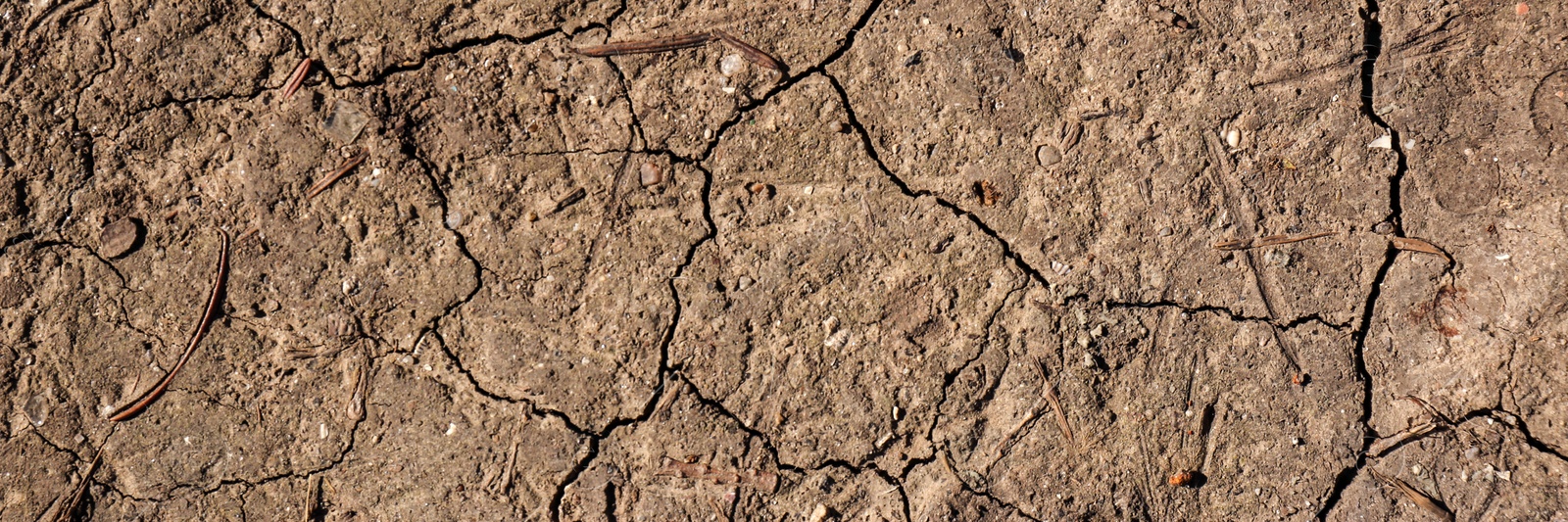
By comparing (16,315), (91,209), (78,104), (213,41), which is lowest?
(16,315)

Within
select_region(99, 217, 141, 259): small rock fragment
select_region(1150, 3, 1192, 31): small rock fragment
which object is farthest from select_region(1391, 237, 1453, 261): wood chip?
select_region(99, 217, 141, 259): small rock fragment

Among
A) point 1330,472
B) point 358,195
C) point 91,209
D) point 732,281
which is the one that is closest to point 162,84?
point 91,209

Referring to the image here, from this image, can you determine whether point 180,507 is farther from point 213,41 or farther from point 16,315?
point 213,41

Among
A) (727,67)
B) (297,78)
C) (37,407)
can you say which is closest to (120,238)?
(37,407)

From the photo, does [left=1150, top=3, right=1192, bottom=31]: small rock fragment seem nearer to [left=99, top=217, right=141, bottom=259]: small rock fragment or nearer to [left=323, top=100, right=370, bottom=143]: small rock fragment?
[left=323, top=100, right=370, bottom=143]: small rock fragment

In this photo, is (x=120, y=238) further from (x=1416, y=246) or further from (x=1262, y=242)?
(x=1416, y=246)

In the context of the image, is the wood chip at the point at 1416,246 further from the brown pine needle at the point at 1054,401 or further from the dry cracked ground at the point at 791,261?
the brown pine needle at the point at 1054,401
